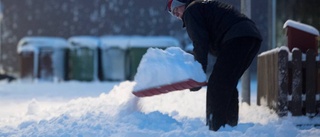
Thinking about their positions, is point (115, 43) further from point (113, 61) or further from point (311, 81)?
point (311, 81)

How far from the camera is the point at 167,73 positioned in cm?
455

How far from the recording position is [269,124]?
4793mm

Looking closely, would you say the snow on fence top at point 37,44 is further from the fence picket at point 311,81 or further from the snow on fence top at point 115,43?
the fence picket at point 311,81

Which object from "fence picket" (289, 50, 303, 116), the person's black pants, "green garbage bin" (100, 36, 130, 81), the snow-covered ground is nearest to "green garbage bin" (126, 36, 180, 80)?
"green garbage bin" (100, 36, 130, 81)

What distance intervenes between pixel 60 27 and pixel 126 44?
3133 mm

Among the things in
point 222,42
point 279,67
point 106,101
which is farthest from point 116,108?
point 279,67

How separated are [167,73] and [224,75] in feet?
1.69

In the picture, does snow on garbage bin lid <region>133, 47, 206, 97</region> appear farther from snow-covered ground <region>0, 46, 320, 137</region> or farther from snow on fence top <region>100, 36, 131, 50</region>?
snow on fence top <region>100, 36, 131, 50</region>

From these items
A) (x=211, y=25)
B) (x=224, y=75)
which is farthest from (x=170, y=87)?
(x=211, y=25)

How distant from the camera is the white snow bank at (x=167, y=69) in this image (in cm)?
441

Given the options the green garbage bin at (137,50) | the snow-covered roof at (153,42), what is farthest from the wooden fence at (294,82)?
the green garbage bin at (137,50)

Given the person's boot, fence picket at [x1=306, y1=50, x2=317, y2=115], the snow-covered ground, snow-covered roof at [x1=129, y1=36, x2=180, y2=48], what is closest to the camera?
the snow-covered ground

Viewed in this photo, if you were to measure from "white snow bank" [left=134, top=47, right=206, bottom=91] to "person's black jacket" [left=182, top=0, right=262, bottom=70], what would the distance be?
0.37 feet

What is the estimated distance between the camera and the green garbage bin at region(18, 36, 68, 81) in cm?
1498
